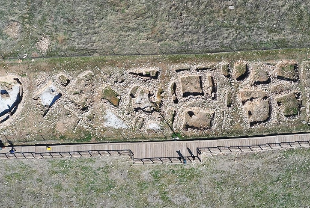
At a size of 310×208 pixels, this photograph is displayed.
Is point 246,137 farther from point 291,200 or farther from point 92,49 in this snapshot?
point 92,49

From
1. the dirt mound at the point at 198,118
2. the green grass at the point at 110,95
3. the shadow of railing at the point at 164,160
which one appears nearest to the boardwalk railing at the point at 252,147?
the shadow of railing at the point at 164,160

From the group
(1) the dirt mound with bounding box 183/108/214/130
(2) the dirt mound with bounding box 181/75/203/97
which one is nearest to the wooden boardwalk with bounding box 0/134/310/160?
(1) the dirt mound with bounding box 183/108/214/130

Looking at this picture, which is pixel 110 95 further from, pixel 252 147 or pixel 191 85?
pixel 252 147

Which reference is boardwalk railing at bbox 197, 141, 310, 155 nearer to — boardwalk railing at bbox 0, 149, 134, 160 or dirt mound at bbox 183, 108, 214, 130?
dirt mound at bbox 183, 108, 214, 130

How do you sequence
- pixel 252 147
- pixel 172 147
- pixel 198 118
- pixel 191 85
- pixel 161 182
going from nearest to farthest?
1. pixel 172 147
2. pixel 252 147
3. pixel 161 182
4. pixel 198 118
5. pixel 191 85

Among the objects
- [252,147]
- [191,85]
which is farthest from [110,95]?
[252,147]

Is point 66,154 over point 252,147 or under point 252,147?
under

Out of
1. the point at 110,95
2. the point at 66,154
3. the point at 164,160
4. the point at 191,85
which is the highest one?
the point at 191,85
